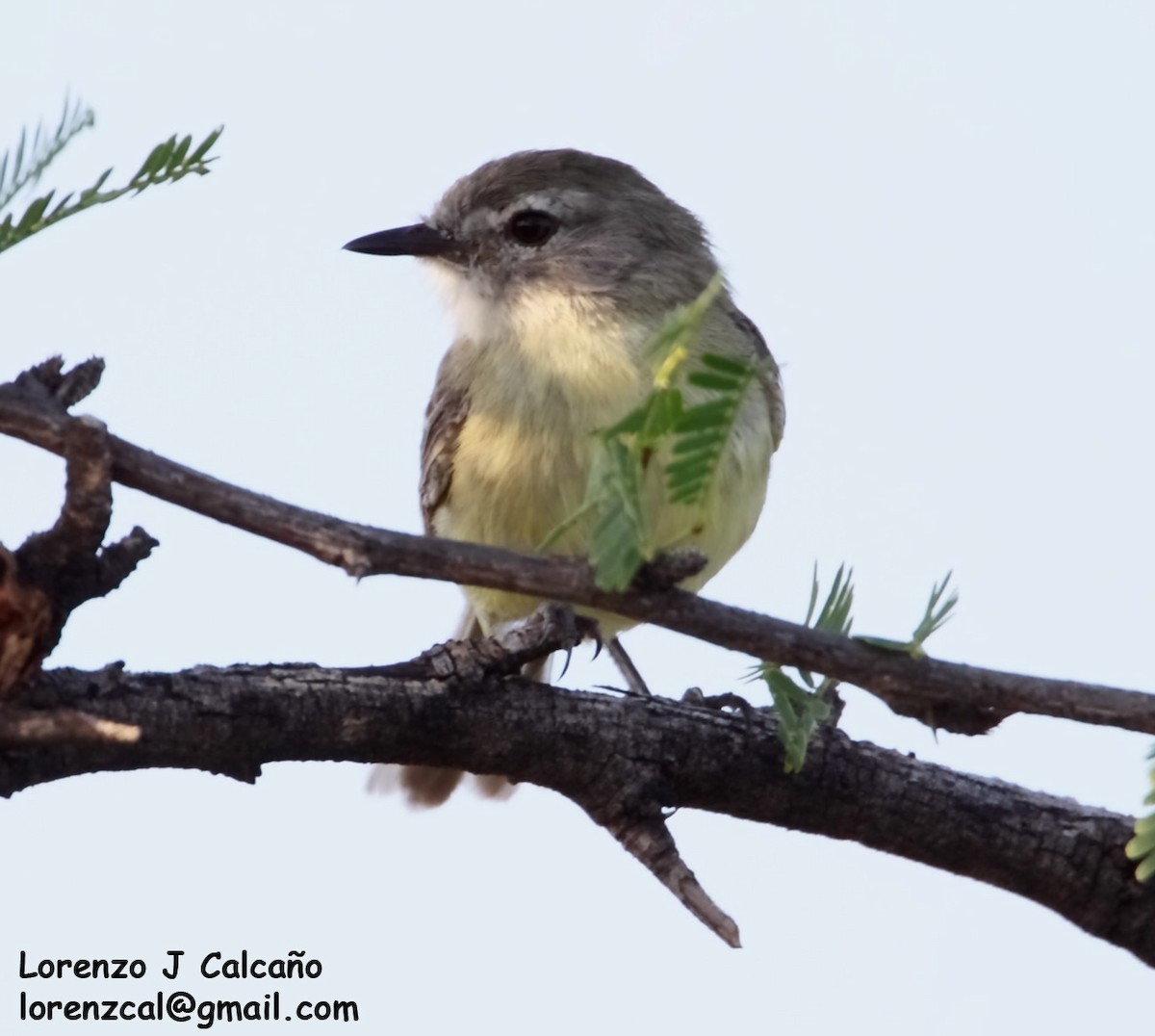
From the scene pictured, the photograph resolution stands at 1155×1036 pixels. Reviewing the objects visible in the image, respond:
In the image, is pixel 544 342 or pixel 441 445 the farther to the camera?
pixel 441 445

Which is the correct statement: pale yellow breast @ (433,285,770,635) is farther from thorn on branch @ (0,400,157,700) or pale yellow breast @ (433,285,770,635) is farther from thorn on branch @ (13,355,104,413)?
thorn on branch @ (13,355,104,413)

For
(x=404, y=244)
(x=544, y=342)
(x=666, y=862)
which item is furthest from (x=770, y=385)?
(x=666, y=862)

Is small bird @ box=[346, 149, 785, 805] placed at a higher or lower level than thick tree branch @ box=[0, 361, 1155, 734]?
higher

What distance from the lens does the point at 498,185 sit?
6039 millimetres

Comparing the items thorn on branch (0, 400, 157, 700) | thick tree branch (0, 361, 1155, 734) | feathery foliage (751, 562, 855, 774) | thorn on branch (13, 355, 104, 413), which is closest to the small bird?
feathery foliage (751, 562, 855, 774)

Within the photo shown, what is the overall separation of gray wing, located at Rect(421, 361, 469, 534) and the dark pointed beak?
53cm

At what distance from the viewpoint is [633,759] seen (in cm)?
382

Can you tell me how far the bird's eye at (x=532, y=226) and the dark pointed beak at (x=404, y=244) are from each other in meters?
0.23

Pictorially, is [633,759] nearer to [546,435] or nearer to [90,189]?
[546,435]

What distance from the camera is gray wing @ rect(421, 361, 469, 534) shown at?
5.45 metres

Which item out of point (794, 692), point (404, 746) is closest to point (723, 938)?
point (794, 692)

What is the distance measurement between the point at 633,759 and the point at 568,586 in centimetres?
178

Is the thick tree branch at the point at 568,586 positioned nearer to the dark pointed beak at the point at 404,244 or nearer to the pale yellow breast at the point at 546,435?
the pale yellow breast at the point at 546,435

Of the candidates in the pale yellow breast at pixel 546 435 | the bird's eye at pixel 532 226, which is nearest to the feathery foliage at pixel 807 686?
the pale yellow breast at pixel 546 435
